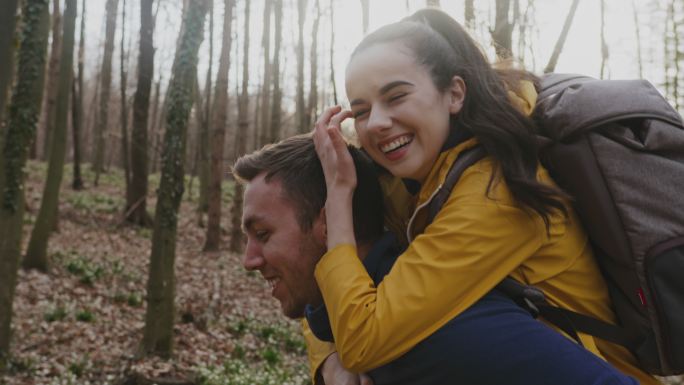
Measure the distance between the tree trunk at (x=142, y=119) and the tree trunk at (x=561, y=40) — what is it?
37.4ft

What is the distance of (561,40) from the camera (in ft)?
23.0

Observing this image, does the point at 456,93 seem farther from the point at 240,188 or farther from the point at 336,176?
the point at 240,188

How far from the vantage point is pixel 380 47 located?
72.6 inches

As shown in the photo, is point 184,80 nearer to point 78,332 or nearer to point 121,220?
point 78,332

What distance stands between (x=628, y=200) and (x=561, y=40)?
19.9ft

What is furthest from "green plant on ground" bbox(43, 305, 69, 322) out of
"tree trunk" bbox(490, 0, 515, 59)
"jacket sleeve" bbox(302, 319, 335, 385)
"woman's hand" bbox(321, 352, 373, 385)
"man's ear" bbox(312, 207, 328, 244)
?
"man's ear" bbox(312, 207, 328, 244)

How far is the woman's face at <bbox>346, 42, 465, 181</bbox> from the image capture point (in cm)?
179

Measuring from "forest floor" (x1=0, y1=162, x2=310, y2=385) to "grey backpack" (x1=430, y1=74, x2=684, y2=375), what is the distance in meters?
6.31

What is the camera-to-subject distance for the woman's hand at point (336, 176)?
179cm

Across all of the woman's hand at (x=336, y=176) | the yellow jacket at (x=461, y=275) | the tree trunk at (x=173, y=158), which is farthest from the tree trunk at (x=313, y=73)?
the yellow jacket at (x=461, y=275)

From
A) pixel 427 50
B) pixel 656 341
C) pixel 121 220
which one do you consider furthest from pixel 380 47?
pixel 121 220

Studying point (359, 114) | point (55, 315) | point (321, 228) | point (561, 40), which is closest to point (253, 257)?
point (321, 228)

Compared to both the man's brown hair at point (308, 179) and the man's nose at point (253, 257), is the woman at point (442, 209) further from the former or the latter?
the man's nose at point (253, 257)

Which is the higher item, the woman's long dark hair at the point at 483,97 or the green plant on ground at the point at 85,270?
the woman's long dark hair at the point at 483,97
